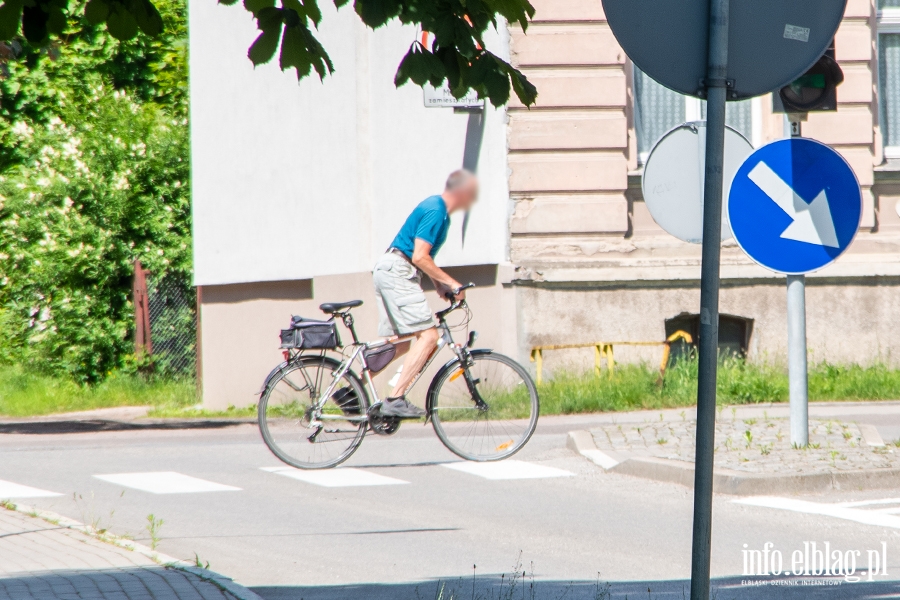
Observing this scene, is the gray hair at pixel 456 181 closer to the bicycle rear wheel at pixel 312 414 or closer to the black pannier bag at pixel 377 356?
the black pannier bag at pixel 377 356

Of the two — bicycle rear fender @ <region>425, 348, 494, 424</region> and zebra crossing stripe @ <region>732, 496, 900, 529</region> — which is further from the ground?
bicycle rear fender @ <region>425, 348, 494, 424</region>

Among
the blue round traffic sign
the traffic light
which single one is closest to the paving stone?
the blue round traffic sign

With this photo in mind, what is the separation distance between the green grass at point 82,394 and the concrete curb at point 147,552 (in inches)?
323

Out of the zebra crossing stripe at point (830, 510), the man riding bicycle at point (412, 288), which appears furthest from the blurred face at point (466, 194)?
the zebra crossing stripe at point (830, 510)

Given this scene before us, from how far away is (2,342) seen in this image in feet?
63.1

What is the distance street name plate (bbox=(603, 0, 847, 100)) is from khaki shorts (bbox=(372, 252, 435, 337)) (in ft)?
18.2

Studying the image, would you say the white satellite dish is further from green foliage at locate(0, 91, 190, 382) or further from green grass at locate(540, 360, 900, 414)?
green foliage at locate(0, 91, 190, 382)

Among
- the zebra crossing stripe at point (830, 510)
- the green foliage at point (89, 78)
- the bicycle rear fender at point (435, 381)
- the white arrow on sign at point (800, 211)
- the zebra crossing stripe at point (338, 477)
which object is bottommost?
the zebra crossing stripe at point (338, 477)

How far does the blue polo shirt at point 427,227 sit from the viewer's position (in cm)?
909

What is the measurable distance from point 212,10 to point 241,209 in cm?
234

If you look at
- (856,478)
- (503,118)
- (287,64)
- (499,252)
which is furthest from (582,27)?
(287,64)

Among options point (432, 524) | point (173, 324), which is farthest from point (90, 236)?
point (432, 524)

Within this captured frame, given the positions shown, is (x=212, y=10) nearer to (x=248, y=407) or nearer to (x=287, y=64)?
(x=248, y=407)

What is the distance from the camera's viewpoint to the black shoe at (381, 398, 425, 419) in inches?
345
